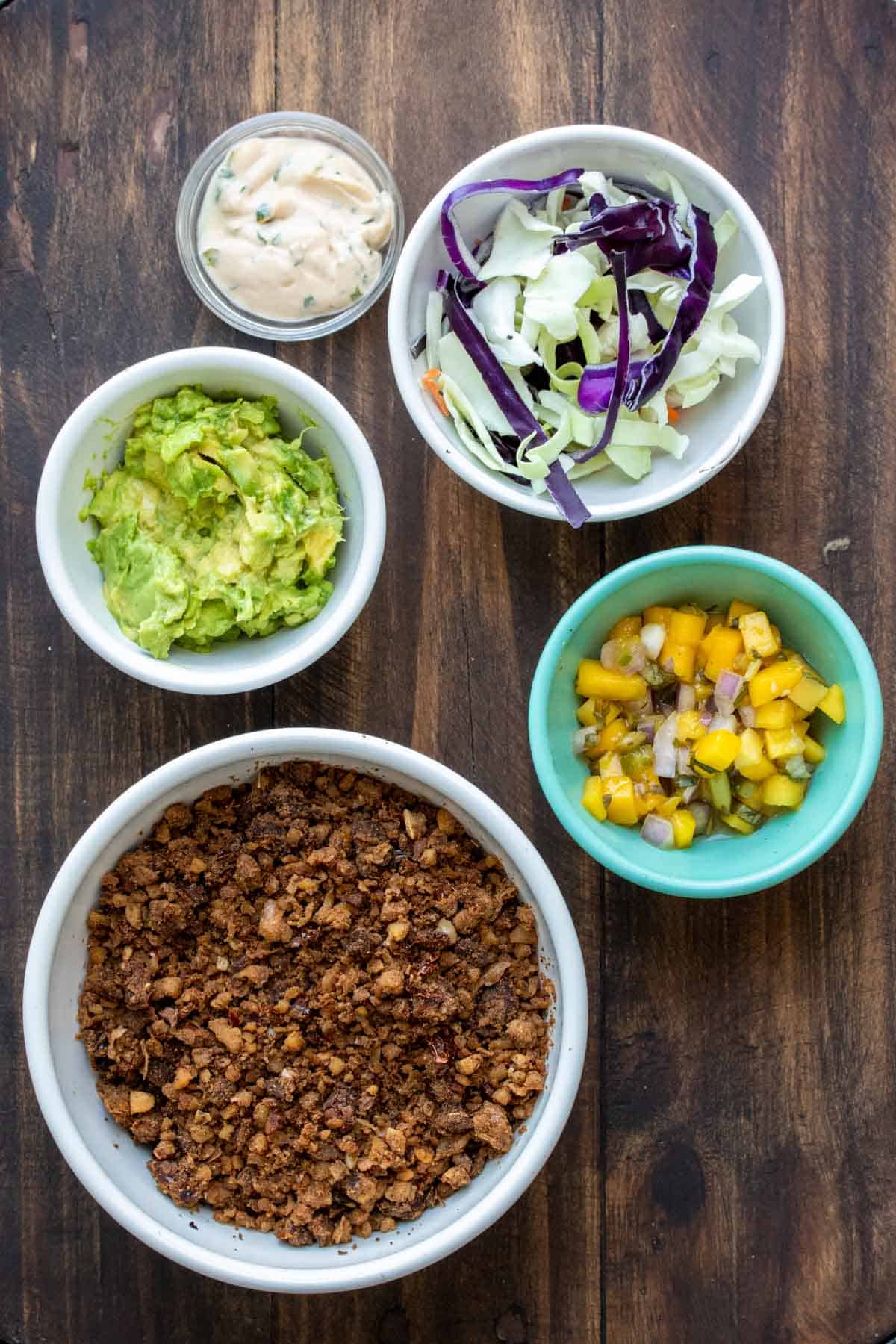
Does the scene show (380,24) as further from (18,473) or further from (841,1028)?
(841,1028)

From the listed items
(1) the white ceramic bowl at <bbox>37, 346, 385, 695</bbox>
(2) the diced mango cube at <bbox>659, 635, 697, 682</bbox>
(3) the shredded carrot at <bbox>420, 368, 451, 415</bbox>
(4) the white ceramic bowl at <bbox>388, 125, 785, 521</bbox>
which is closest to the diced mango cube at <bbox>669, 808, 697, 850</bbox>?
(2) the diced mango cube at <bbox>659, 635, 697, 682</bbox>

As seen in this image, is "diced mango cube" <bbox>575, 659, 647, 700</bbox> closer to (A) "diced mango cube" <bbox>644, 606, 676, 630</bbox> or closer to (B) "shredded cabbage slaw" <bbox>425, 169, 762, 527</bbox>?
(A) "diced mango cube" <bbox>644, 606, 676, 630</bbox>

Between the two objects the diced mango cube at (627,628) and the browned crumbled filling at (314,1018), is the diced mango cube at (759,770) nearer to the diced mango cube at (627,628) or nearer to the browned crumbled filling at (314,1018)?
the diced mango cube at (627,628)

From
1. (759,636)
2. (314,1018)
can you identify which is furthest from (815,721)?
(314,1018)

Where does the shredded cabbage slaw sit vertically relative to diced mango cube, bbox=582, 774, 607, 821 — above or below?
above

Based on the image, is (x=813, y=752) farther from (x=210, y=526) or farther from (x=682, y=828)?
(x=210, y=526)

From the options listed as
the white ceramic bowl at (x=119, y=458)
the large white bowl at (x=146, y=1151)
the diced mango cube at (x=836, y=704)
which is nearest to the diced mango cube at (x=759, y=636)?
the diced mango cube at (x=836, y=704)
